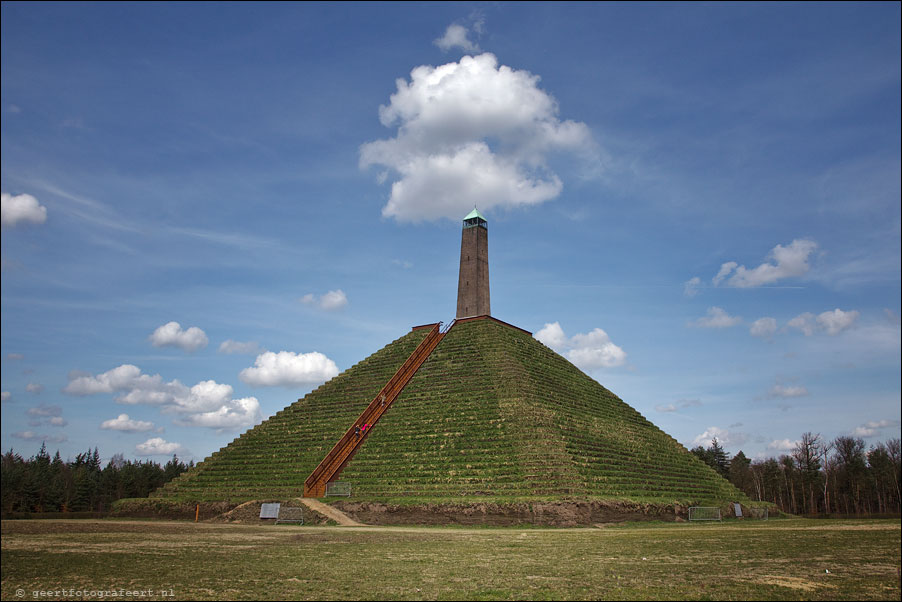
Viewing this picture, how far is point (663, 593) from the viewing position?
321 inches

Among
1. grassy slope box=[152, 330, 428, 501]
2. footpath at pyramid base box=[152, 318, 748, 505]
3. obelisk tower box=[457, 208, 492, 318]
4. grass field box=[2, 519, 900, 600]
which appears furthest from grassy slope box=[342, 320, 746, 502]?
grass field box=[2, 519, 900, 600]

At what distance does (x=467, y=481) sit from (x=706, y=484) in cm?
1727

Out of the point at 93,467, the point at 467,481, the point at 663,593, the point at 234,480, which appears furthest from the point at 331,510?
the point at 93,467

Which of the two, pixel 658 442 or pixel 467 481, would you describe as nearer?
pixel 467 481

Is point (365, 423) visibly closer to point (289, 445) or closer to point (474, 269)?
point (289, 445)

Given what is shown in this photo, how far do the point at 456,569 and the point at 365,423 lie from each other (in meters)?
28.2

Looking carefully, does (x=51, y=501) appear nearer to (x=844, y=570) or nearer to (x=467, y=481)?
(x=467, y=481)

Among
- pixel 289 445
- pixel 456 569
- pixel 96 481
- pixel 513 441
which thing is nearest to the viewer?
pixel 456 569

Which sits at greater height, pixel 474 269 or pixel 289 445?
pixel 474 269

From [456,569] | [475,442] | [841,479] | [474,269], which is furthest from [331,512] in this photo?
[841,479]

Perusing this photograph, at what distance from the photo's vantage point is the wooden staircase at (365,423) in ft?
106

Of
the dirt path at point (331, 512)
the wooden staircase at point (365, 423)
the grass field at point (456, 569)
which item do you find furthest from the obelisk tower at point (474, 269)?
the grass field at point (456, 569)

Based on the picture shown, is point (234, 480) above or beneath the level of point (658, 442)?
beneath

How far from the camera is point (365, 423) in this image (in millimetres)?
38031
